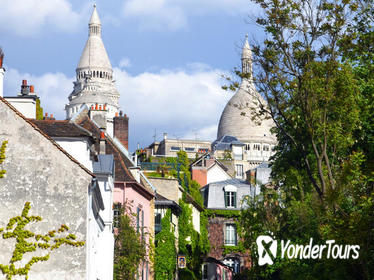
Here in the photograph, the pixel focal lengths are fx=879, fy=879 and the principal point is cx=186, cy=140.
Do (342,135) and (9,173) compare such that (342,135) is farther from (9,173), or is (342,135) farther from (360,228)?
(9,173)

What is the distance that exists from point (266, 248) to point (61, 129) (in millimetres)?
15818

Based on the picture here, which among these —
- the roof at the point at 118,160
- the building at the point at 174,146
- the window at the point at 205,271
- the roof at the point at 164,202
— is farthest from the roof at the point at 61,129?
the building at the point at 174,146

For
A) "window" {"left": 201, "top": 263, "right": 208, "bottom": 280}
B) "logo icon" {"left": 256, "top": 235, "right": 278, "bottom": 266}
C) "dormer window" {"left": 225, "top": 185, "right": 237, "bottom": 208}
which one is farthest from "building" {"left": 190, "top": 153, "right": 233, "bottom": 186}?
"logo icon" {"left": 256, "top": 235, "right": 278, "bottom": 266}

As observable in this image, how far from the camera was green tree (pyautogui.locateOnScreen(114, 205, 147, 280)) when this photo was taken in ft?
113

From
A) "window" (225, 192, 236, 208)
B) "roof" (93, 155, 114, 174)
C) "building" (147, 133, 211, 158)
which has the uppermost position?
"building" (147, 133, 211, 158)

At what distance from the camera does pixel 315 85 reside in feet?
91.6

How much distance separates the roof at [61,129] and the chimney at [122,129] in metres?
20.0

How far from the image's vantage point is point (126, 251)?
115ft

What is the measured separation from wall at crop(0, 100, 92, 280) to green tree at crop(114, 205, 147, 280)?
11400 millimetres

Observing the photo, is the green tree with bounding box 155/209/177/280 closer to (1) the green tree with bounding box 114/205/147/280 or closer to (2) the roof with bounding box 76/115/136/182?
(2) the roof with bounding box 76/115/136/182

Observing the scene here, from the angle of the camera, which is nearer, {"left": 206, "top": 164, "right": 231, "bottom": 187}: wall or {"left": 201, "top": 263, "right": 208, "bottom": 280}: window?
{"left": 201, "top": 263, "right": 208, "bottom": 280}: window

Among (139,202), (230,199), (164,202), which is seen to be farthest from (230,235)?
(139,202)

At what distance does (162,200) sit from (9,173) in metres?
24.2

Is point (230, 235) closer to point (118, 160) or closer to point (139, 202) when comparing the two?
point (139, 202)
